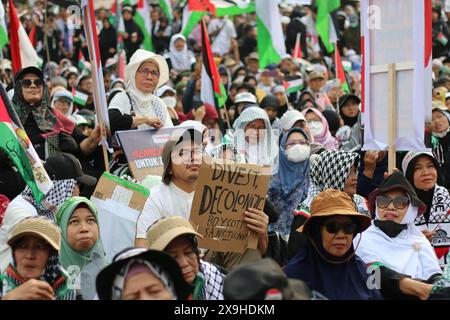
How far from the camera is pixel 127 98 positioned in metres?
9.44

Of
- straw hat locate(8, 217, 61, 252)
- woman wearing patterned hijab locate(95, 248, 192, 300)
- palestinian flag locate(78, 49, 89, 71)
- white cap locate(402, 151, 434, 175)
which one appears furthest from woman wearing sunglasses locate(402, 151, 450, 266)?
palestinian flag locate(78, 49, 89, 71)

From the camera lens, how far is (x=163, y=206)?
6812 millimetres

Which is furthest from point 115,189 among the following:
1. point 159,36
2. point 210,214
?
point 159,36

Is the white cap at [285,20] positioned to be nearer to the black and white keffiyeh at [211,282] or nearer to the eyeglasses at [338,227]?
the eyeglasses at [338,227]

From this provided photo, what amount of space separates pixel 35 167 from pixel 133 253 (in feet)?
8.84

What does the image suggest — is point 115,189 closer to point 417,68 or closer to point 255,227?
point 255,227

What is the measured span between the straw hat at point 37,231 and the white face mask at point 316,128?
21.3 ft

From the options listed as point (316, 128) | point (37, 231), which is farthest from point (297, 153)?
point (37, 231)

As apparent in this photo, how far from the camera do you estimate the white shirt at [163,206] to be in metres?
6.78

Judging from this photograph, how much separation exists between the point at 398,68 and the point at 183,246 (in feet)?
10.00

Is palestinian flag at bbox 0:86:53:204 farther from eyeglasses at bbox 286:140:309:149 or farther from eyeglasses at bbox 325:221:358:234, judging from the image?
eyeglasses at bbox 286:140:309:149

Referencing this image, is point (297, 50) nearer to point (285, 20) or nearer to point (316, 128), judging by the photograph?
point (285, 20)

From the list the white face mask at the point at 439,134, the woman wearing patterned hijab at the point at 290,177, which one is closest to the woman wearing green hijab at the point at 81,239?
the woman wearing patterned hijab at the point at 290,177

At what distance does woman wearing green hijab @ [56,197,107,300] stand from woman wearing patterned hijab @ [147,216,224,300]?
2.86 feet
